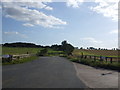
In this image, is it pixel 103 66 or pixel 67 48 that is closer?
pixel 103 66

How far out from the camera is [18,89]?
8.63 m

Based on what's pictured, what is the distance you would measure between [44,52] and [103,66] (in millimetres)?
57768

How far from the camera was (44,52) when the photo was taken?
7894 cm

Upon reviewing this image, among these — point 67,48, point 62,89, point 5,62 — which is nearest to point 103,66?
point 5,62

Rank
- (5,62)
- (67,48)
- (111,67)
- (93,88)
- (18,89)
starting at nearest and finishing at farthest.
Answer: (18,89) < (93,88) < (111,67) < (5,62) < (67,48)

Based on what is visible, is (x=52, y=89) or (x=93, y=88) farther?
(x=93, y=88)

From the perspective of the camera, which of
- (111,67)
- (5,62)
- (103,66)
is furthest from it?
(5,62)

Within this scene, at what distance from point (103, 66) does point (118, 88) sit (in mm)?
12984

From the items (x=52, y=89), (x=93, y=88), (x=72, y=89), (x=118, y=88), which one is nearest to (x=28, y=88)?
(x=52, y=89)

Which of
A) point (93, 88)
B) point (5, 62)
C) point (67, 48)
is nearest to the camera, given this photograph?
point (93, 88)

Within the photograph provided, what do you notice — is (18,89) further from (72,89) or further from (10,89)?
(72,89)

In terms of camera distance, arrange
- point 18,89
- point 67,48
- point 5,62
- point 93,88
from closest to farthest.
→ 1. point 18,89
2. point 93,88
3. point 5,62
4. point 67,48

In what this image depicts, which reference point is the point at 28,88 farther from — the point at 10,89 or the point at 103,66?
the point at 103,66

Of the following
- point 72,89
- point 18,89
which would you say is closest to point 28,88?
point 18,89
